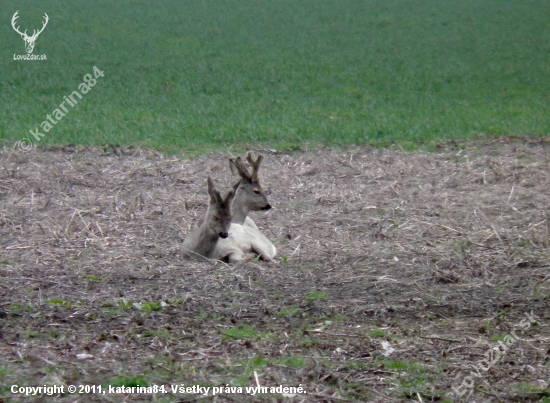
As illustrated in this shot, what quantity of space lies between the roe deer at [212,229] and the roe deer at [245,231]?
137mm

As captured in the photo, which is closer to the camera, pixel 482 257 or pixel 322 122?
pixel 482 257

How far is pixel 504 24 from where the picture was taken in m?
44.5

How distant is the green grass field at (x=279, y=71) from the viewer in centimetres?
2081

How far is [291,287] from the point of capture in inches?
359

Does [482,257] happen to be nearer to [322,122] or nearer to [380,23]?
[322,122]

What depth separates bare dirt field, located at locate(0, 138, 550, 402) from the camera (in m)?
6.62

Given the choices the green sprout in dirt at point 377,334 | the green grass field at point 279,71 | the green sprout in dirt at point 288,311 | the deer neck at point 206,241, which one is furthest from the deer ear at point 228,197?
the green grass field at point 279,71

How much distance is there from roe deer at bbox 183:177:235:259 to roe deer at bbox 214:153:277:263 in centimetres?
14

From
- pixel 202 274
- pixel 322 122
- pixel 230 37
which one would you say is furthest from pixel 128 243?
pixel 230 37

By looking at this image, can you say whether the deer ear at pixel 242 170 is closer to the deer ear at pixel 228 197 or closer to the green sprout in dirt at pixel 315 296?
the deer ear at pixel 228 197

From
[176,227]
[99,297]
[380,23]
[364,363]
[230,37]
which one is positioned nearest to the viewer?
[364,363]

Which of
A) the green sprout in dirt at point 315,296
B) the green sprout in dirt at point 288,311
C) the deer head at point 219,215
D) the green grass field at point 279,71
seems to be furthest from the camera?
the green grass field at point 279,71

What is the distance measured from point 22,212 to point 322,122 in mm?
10664

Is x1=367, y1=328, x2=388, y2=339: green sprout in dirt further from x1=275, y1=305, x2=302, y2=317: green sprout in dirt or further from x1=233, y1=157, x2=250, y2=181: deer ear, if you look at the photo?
x1=233, y1=157, x2=250, y2=181: deer ear
